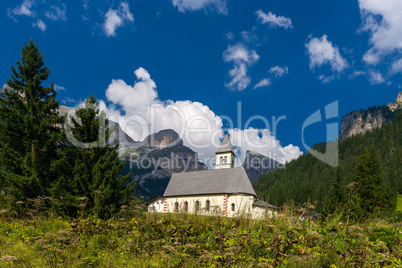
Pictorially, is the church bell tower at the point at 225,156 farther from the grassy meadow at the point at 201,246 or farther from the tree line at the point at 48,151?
the grassy meadow at the point at 201,246

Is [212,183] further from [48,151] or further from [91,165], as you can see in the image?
[48,151]

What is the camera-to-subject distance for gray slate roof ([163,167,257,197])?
3891 cm

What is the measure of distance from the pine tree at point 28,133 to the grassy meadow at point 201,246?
883cm

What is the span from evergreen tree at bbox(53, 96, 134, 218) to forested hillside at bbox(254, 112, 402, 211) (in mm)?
80907

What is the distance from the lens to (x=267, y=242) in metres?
4.68

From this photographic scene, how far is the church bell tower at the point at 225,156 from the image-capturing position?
168 feet

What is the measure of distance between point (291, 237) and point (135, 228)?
3.92 m

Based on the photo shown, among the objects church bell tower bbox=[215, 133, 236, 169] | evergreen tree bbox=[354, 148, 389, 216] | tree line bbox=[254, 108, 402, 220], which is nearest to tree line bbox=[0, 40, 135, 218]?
church bell tower bbox=[215, 133, 236, 169]

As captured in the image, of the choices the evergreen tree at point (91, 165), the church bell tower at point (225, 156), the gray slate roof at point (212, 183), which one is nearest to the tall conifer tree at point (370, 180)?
the gray slate roof at point (212, 183)

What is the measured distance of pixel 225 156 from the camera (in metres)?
52.0

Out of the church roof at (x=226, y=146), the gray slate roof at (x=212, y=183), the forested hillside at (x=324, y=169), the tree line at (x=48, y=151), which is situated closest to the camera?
the tree line at (x=48, y=151)

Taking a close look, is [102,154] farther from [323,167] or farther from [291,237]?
[323,167]

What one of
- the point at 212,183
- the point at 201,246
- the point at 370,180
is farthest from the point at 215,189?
the point at 201,246

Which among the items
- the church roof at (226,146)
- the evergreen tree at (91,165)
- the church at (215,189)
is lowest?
the church at (215,189)
